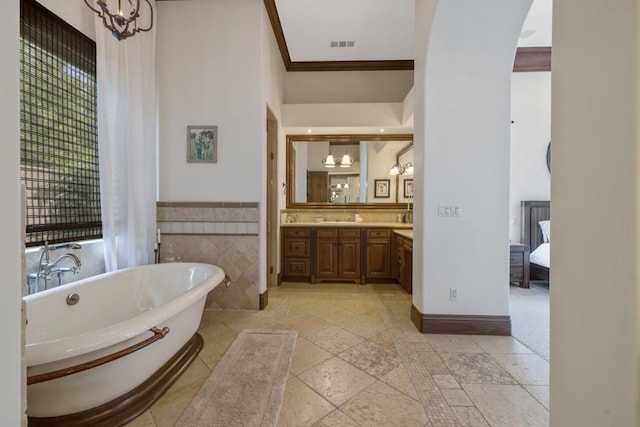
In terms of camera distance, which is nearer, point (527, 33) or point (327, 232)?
point (527, 33)

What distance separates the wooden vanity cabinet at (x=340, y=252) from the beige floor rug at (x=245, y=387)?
70.6 inches

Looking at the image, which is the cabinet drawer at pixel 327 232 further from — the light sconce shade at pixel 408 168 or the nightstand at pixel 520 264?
the nightstand at pixel 520 264

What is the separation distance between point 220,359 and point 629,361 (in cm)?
215

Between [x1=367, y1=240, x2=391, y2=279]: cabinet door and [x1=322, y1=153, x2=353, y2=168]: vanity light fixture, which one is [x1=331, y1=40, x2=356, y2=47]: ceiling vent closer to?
[x1=322, y1=153, x2=353, y2=168]: vanity light fixture

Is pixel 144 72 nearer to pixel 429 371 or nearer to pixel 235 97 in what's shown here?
pixel 235 97

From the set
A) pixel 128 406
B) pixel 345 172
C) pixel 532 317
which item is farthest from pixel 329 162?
pixel 128 406

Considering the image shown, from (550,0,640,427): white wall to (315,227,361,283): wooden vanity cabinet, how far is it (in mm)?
3202

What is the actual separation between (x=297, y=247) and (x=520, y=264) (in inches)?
124

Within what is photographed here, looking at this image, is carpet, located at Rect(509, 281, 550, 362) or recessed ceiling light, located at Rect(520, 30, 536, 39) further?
recessed ceiling light, located at Rect(520, 30, 536, 39)

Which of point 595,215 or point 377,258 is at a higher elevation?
point 595,215

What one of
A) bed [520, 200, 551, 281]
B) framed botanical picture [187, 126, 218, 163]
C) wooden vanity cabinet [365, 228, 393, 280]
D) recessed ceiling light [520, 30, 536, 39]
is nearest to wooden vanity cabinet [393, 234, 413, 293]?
wooden vanity cabinet [365, 228, 393, 280]

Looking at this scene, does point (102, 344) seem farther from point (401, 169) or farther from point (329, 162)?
point (401, 169)

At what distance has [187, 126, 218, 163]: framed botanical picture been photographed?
2.97m

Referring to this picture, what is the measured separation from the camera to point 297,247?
4.10m
